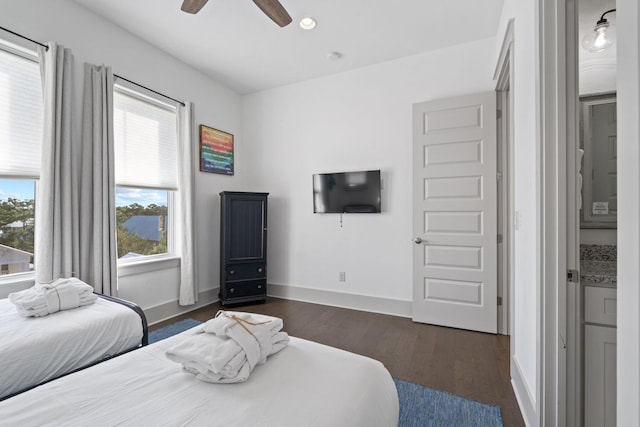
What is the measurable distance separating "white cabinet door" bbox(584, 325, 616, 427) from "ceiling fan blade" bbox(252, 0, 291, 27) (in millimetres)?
2639

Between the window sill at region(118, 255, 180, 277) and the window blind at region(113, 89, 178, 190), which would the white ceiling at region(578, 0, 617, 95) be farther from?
the window sill at region(118, 255, 180, 277)

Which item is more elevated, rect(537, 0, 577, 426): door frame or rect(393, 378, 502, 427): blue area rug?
rect(537, 0, 577, 426): door frame

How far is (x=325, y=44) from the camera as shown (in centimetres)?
307

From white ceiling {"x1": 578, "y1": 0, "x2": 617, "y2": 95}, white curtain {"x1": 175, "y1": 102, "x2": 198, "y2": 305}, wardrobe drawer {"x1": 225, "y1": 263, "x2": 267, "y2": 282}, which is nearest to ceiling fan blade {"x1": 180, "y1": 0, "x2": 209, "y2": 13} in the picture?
white curtain {"x1": 175, "y1": 102, "x2": 198, "y2": 305}

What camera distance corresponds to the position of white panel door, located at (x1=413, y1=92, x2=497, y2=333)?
2.81 m

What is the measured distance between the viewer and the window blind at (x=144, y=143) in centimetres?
287

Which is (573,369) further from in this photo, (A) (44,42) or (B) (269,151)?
(A) (44,42)

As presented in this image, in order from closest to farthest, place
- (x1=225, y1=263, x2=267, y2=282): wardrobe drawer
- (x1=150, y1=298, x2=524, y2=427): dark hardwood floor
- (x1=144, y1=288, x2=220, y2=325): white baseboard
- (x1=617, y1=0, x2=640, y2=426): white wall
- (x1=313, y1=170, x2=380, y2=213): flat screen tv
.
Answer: (x1=617, y1=0, x2=640, y2=426): white wall, (x1=150, y1=298, x2=524, y2=427): dark hardwood floor, (x1=144, y1=288, x2=220, y2=325): white baseboard, (x1=313, y1=170, x2=380, y2=213): flat screen tv, (x1=225, y1=263, x2=267, y2=282): wardrobe drawer

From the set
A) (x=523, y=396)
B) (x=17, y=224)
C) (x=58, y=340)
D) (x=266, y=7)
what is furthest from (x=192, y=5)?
(x=523, y=396)

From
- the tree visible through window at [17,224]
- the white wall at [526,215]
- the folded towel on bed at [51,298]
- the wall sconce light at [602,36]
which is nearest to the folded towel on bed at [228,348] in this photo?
the folded towel on bed at [51,298]

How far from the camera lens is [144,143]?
10.1 ft

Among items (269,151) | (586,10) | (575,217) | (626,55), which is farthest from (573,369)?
(269,151)

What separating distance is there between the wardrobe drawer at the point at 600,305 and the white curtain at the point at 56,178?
11.2ft

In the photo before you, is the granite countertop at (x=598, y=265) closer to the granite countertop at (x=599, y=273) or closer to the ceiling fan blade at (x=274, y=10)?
the granite countertop at (x=599, y=273)
